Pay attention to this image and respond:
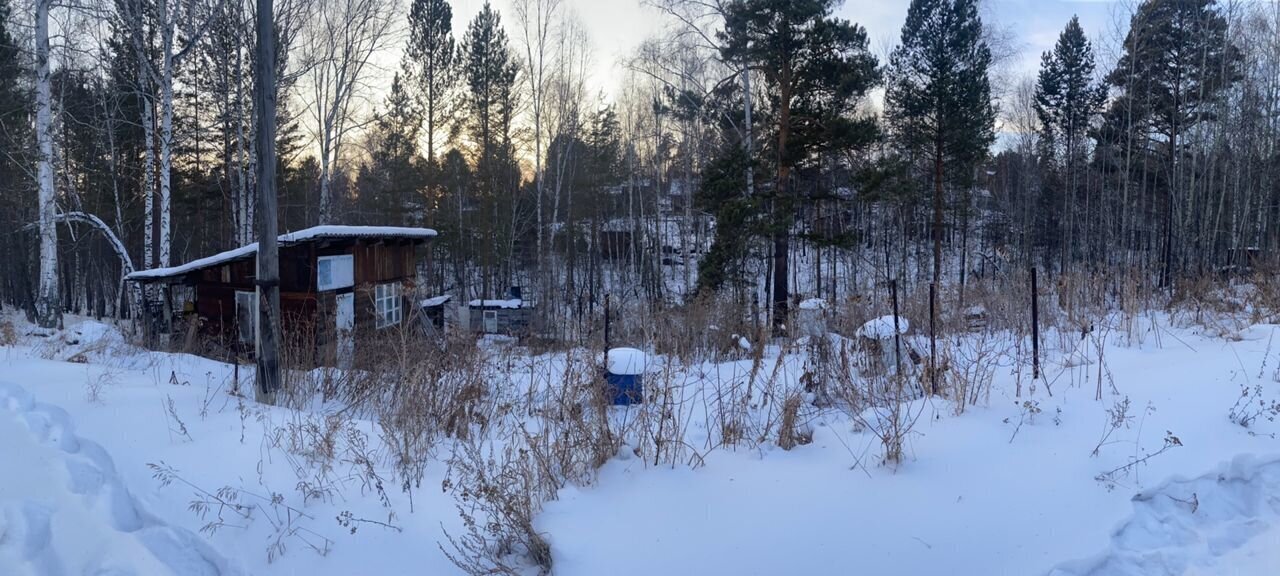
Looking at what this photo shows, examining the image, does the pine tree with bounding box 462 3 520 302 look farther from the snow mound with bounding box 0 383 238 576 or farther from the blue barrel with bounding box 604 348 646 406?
the snow mound with bounding box 0 383 238 576

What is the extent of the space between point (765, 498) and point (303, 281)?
1147 cm

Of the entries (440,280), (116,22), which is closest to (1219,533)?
(116,22)

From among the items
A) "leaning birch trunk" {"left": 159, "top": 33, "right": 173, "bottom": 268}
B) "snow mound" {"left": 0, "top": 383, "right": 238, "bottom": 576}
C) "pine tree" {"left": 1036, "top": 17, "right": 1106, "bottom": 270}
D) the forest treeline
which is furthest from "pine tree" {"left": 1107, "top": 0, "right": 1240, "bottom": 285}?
"leaning birch trunk" {"left": 159, "top": 33, "right": 173, "bottom": 268}

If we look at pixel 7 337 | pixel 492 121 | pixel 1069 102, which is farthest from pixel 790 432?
pixel 1069 102

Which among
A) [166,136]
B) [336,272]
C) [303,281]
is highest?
[166,136]

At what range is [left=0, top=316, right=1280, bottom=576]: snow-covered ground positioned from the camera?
118 inches

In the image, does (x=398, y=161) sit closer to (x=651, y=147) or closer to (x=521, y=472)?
(x=651, y=147)

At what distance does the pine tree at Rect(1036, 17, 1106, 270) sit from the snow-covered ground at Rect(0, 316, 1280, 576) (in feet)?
85.6

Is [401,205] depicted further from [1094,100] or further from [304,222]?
[1094,100]

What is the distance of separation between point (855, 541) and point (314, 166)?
94.6 ft

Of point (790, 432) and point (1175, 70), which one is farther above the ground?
point (1175, 70)

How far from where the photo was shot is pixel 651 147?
3005cm

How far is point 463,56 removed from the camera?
2458 centimetres

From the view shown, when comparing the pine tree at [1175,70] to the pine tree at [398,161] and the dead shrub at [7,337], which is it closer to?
the pine tree at [398,161]
